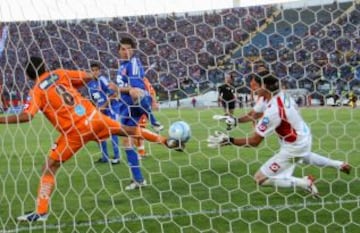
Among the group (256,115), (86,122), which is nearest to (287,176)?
(256,115)

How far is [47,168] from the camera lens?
508cm

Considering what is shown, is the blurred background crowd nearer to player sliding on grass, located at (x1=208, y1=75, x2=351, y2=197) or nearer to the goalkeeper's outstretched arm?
player sliding on grass, located at (x1=208, y1=75, x2=351, y2=197)

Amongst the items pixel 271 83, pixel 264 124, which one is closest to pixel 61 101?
pixel 264 124

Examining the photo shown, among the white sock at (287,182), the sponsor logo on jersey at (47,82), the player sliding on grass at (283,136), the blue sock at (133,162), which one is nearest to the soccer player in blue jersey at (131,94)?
A: the blue sock at (133,162)

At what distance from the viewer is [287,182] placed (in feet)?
18.3

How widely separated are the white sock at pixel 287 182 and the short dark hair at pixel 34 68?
228cm

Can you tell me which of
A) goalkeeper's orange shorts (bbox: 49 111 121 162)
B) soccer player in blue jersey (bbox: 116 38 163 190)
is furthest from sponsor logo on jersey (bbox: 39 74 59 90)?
soccer player in blue jersey (bbox: 116 38 163 190)

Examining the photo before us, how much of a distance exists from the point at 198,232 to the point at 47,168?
1.43 metres

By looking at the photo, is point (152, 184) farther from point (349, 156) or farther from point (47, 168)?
point (349, 156)

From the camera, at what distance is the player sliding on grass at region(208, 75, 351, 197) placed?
17.3 ft

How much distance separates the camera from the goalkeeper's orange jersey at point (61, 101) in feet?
16.6

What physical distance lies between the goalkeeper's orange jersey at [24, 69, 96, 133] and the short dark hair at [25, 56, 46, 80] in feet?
0.16

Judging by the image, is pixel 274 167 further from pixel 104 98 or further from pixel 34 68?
pixel 104 98

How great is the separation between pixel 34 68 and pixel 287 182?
248cm
